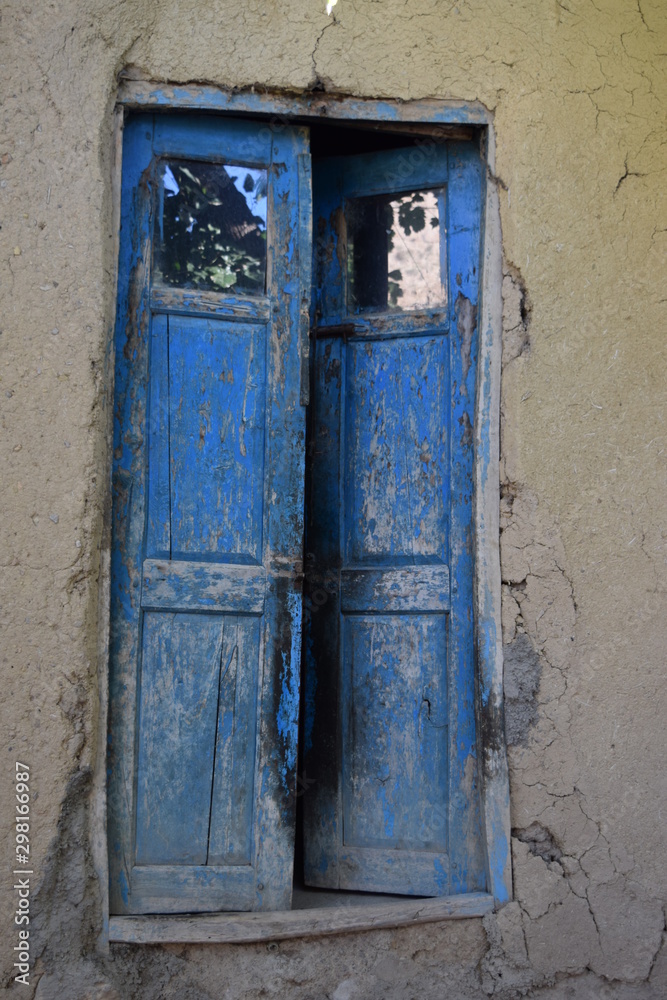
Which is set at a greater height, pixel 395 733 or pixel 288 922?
pixel 395 733

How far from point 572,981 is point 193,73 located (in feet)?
9.54

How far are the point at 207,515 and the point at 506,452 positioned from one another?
94 centimetres

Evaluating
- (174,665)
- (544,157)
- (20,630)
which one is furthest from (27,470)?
(544,157)

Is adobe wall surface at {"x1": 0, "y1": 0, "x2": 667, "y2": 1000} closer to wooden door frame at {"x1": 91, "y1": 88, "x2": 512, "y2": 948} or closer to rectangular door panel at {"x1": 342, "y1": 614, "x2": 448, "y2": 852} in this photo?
wooden door frame at {"x1": 91, "y1": 88, "x2": 512, "y2": 948}

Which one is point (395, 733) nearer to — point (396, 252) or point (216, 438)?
point (216, 438)

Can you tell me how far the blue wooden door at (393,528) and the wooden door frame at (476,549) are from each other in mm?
91

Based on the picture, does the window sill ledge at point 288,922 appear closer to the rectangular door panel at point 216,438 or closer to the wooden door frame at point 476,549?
the wooden door frame at point 476,549

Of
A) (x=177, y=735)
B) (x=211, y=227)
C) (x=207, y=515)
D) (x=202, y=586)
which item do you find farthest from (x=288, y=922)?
(x=211, y=227)

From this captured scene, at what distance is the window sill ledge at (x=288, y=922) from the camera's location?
A: 235 centimetres

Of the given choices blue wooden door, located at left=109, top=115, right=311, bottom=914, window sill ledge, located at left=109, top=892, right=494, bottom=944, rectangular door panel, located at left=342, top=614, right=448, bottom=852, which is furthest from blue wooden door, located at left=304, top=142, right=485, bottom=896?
blue wooden door, located at left=109, top=115, right=311, bottom=914

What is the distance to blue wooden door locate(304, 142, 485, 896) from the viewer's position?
8.78 ft

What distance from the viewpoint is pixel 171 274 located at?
2.63 metres

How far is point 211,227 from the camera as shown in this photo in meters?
2.68

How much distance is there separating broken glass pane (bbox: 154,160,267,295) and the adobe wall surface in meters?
0.22
